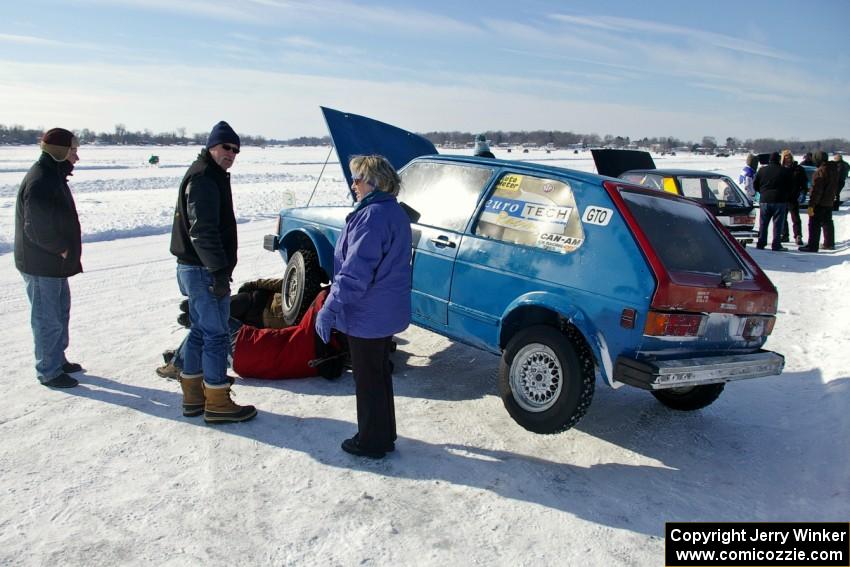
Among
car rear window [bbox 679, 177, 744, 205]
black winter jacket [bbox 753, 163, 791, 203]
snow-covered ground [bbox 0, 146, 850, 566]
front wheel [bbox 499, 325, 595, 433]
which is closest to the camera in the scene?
snow-covered ground [bbox 0, 146, 850, 566]

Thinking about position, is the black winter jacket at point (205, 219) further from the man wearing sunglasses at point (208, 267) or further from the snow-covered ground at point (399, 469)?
the snow-covered ground at point (399, 469)

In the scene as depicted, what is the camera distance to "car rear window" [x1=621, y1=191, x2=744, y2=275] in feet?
13.3

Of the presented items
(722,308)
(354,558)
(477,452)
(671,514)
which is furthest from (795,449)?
(354,558)

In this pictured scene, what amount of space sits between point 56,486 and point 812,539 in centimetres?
397

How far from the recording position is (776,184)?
12.4 meters

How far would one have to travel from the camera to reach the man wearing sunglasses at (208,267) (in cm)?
393

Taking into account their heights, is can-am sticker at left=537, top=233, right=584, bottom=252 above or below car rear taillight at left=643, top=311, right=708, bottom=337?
above

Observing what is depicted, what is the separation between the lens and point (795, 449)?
4227 mm

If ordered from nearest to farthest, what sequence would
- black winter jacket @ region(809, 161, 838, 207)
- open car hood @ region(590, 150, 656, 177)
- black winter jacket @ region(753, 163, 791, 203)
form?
black winter jacket @ region(809, 161, 838, 207) → black winter jacket @ region(753, 163, 791, 203) → open car hood @ region(590, 150, 656, 177)

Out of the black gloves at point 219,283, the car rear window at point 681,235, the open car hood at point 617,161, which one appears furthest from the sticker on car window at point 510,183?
the open car hood at point 617,161

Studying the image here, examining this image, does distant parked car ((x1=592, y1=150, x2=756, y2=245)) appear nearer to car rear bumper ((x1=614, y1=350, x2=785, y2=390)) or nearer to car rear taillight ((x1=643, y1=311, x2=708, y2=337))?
car rear bumper ((x1=614, y1=350, x2=785, y2=390))

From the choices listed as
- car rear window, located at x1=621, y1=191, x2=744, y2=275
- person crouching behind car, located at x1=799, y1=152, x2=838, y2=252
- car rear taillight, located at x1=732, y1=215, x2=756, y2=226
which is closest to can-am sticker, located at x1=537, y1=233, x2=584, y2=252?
car rear window, located at x1=621, y1=191, x2=744, y2=275

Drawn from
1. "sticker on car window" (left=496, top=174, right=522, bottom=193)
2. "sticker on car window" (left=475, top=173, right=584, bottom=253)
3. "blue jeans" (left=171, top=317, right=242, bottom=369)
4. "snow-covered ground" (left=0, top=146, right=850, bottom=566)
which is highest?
"sticker on car window" (left=496, top=174, right=522, bottom=193)

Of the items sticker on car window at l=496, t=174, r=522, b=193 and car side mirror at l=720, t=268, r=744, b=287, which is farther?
sticker on car window at l=496, t=174, r=522, b=193
